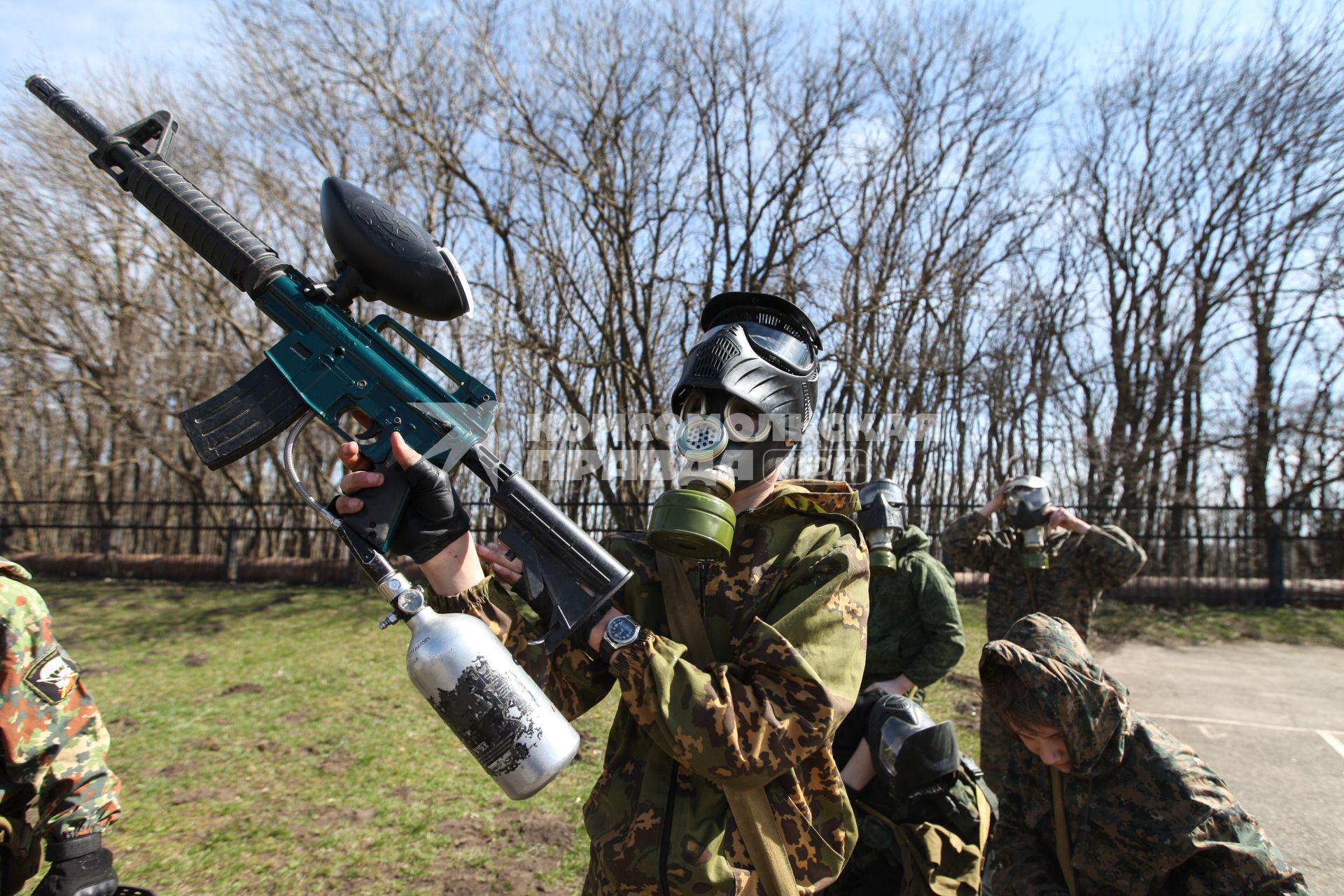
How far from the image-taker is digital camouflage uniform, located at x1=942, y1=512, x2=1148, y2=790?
5.11 m

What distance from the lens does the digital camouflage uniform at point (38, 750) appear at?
253cm

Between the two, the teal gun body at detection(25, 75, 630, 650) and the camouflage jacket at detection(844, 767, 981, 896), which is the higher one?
the teal gun body at detection(25, 75, 630, 650)

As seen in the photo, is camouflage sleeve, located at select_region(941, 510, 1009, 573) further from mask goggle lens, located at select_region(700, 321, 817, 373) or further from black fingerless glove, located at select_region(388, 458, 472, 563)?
black fingerless glove, located at select_region(388, 458, 472, 563)

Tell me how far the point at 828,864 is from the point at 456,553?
1.16 m

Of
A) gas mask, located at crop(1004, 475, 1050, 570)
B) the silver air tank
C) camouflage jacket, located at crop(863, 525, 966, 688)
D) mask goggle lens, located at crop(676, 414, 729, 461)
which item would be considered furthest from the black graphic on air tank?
gas mask, located at crop(1004, 475, 1050, 570)

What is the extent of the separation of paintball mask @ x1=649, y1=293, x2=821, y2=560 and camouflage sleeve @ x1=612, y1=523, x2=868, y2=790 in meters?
0.34

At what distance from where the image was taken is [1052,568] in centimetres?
555

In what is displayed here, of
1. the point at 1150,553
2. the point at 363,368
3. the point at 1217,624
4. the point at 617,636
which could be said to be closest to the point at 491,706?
the point at 617,636

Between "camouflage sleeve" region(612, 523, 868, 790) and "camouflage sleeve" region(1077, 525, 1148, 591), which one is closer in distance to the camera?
"camouflage sleeve" region(612, 523, 868, 790)

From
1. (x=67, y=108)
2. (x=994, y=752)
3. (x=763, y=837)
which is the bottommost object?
(x=994, y=752)

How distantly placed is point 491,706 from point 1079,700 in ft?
→ 6.60

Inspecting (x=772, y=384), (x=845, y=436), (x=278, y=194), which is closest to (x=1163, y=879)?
(x=772, y=384)

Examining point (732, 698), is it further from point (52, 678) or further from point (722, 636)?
point (52, 678)

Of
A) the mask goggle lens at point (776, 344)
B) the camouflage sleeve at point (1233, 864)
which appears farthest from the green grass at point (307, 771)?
the mask goggle lens at point (776, 344)
